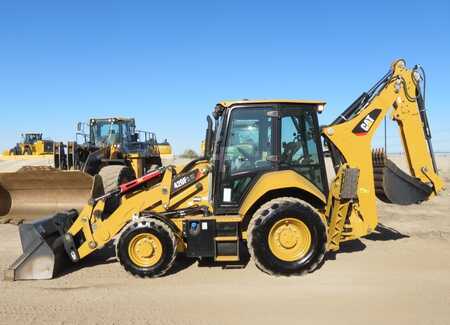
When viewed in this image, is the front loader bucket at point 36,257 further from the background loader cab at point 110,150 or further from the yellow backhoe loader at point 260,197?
the background loader cab at point 110,150

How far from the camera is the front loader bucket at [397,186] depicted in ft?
22.3

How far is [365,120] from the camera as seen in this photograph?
262 inches

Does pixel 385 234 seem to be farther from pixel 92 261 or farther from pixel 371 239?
pixel 92 261

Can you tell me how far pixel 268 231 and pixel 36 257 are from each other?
2.91m

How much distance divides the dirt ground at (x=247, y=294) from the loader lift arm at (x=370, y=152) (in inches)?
24.1

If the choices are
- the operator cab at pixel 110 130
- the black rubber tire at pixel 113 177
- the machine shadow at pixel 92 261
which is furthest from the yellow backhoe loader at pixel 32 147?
the machine shadow at pixel 92 261

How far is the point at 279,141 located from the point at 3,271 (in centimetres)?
401

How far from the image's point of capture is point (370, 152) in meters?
6.56

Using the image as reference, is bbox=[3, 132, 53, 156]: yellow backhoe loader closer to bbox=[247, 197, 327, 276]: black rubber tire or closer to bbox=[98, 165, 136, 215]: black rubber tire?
bbox=[98, 165, 136, 215]: black rubber tire

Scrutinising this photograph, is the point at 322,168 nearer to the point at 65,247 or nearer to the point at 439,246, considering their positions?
the point at 439,246

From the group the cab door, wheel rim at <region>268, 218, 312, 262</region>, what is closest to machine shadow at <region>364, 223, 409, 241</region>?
wheel rim at <region>268, 218, 312, 262</region>

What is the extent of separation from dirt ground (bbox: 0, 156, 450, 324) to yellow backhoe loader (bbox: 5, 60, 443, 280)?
0.28m

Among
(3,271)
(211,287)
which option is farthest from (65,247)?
(211,287)

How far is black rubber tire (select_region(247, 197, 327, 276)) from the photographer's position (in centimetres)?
585
